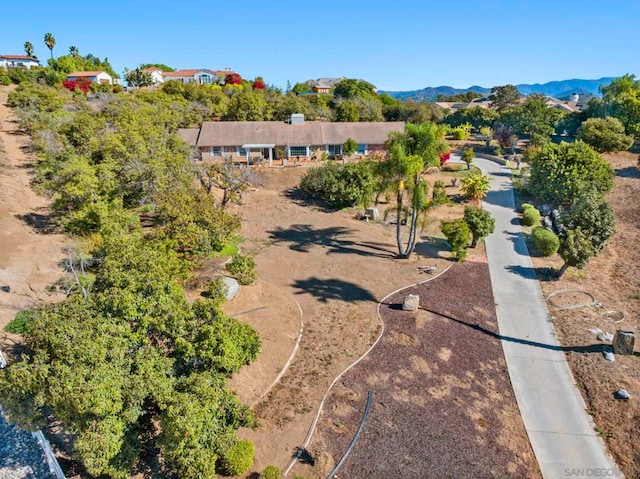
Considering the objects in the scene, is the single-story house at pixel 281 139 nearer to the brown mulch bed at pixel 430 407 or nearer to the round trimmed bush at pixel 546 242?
the round trimmed bush at pixel 546 242

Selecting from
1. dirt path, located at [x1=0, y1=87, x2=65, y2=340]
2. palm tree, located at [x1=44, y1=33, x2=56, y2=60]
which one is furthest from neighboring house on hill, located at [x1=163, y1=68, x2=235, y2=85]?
dirt path, located at [x1=0, y1=87, x2=65, y2=340]

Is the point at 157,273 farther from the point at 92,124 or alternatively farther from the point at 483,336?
the point at 92,124

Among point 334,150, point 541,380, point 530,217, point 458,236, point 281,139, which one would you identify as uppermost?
point 281,139

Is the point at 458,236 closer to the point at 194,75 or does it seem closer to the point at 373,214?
the point at 373,214

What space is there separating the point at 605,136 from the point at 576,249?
1179 inches

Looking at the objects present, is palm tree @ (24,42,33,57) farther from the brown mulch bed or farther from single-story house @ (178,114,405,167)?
the brown mulch bed

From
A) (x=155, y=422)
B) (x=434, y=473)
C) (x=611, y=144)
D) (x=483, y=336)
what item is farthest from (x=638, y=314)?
(x=611, y=144)

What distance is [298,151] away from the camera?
50.4 m

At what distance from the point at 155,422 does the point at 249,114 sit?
5389 centimetres

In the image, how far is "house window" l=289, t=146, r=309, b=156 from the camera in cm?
5003

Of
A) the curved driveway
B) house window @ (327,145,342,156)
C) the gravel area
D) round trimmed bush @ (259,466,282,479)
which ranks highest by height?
house window @ (327,145,342,156)

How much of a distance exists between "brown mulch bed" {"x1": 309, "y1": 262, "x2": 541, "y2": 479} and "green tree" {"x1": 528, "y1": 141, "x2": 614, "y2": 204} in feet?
62.7

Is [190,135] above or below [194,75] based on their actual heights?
below

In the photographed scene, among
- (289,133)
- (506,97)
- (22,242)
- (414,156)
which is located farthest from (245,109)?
(506,97)
